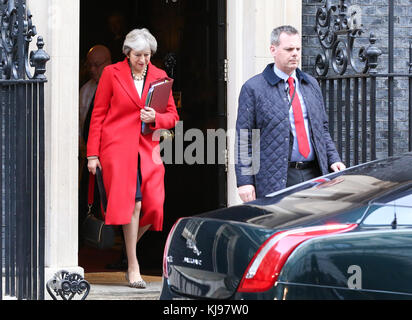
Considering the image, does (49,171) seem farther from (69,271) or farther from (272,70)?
(272,70)

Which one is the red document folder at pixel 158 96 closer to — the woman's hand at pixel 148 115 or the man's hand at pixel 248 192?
the woman's hand at pixel 148 115

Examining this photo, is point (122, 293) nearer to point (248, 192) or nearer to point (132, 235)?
point (132, 235)

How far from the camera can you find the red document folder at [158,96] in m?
7.81

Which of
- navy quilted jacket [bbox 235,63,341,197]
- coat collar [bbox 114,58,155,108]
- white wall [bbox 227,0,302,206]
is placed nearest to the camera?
navy quilted jacket [bbox 235,63,341,197]

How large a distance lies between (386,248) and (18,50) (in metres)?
3.61

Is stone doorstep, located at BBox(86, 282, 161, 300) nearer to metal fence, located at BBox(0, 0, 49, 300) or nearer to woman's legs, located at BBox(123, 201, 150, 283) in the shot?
woman's legs, located at BBox(123, 201, 150, 283)

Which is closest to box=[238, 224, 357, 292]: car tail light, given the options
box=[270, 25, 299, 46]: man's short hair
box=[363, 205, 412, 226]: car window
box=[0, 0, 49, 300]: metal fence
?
box=[363, 205, 412, 226]: car window

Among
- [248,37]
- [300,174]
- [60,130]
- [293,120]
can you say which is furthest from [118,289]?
[248,37]

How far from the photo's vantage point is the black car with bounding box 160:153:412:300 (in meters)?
4.34

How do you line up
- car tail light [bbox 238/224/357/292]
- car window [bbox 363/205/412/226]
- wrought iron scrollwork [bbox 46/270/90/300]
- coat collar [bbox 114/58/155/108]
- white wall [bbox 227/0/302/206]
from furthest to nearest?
1. white wall [bbox 227/0/302/206]
2. coat collar [bbox 114/58/155/108]
3. wrought iron scrollwork [bbox 46/270/90/300]
4. car window [bbox 363/205/412/226]
5. car tail light [bbox 238/224/357/292]

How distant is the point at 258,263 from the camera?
14.3 feet

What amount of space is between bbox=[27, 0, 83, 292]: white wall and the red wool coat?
21 cm
